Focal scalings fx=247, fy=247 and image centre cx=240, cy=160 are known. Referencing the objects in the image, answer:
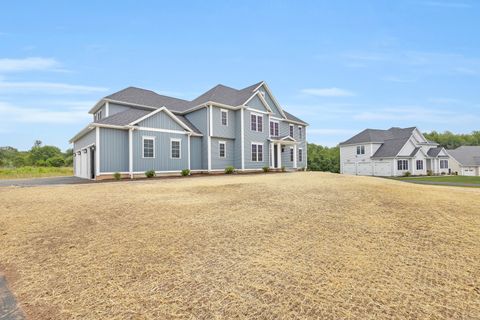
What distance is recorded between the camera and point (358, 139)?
4188cm

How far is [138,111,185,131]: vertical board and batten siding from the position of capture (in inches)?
739

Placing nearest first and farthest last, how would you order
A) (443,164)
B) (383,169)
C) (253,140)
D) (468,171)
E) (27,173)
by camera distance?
(253,140)
(27,173)
(383,169)
(443,164)
(468,171)

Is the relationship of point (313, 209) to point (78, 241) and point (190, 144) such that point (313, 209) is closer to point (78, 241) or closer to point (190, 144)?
point (78, 241)

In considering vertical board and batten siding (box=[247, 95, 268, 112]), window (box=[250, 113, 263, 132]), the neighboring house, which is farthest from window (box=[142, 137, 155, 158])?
the neighboring house

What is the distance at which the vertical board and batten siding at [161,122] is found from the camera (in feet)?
61.6

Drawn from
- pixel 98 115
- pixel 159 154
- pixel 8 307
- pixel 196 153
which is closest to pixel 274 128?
pixel 196 153

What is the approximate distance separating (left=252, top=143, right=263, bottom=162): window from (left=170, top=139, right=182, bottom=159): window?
24.9ft

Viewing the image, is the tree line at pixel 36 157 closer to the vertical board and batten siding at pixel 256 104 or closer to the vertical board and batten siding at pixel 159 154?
the vertical board and batten siding at pixel 159 154

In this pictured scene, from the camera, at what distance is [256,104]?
25062 millimetres

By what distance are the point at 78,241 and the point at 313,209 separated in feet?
18.9

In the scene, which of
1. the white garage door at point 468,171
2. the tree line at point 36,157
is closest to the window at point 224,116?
the tree line at point 36,157

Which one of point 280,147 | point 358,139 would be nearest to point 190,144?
point 280,147

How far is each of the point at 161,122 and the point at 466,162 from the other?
58.1 metres

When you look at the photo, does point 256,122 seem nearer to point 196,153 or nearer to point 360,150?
point 196,153
